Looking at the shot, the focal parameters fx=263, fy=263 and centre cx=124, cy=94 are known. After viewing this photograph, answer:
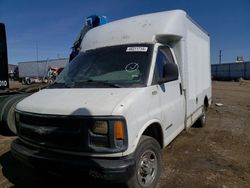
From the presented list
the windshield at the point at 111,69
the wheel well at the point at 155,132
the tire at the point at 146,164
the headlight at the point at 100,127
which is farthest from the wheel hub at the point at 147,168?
the windshield at the point at 111,69

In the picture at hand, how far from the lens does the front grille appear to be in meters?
3.10

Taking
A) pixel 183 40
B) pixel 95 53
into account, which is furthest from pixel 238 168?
pixel 95 53

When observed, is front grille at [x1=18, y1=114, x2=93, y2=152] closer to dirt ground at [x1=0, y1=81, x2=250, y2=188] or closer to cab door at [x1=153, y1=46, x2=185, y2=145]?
dirt ground at [x1=0, y1=81, x2=250, y2=188]

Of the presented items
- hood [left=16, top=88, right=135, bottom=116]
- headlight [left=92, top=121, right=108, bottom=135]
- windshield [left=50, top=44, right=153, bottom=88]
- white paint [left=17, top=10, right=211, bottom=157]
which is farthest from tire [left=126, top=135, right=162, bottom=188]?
windshield [left=50, top=44, right=153, bottom=88]

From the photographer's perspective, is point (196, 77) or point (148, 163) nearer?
point (148, 163)

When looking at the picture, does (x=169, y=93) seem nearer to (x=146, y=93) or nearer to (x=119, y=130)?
(x=146, y=93)

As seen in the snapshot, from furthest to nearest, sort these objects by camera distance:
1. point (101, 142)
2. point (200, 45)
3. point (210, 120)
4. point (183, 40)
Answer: point (210, 120)
point (200, 45)
point (183, 40)
point (101, 142)

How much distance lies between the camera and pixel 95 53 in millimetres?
4719

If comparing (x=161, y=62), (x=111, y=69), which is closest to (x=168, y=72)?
(x=161, y=62)

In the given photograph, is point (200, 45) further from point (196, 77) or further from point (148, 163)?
point (148, 163)

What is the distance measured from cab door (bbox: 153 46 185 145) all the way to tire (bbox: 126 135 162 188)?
0.54 meters

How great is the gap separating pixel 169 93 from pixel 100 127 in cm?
178

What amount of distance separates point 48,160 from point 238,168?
11.0ft

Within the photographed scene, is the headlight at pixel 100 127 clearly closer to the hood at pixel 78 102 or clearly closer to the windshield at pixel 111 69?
the hood at pixel 78 102
